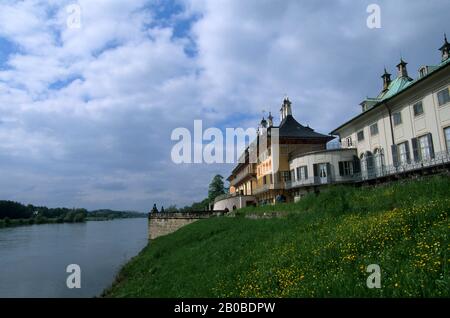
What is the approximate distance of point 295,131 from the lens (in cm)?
4897

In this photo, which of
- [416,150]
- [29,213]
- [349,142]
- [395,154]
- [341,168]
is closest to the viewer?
[416,150]

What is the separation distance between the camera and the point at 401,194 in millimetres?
14594

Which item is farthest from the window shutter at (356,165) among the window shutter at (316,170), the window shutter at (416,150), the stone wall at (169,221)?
the stone wall at (169,221)

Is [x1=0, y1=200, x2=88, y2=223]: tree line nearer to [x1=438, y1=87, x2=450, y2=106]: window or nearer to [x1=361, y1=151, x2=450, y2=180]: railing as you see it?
[x1=361, y1=151, x2=450, y2=180]: railing

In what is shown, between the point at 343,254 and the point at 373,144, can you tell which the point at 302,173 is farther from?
the point at 343,254

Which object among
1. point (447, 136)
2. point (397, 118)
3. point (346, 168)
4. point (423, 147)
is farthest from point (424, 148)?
point (346, 168)

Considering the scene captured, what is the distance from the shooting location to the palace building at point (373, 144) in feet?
90.2

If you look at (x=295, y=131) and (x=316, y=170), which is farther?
(x=295, y=131)

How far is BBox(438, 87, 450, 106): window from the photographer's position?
26.2m

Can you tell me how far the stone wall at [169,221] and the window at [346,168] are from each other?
1877 centimetres

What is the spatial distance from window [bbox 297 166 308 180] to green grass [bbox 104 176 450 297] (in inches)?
857

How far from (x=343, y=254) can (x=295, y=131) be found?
4057cm
